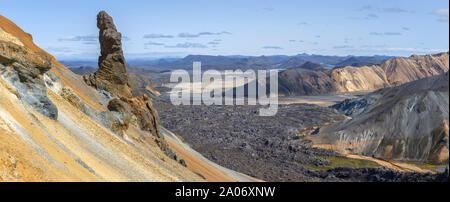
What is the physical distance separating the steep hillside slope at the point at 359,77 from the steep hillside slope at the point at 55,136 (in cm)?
14038

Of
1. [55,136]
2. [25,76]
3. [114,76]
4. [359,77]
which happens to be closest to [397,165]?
[114,76]

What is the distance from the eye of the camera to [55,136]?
2038 centimetres

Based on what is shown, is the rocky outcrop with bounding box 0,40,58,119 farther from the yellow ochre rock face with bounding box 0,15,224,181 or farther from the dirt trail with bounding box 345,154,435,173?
the dirt trail with bounding box 345,154,435,173

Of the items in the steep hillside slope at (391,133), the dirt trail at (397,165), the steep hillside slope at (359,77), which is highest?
the steep hillside slope at (359,77)

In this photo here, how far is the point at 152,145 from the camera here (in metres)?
35.3

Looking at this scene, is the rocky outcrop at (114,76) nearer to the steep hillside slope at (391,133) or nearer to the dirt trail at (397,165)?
the steep hillside slope at (391,133)

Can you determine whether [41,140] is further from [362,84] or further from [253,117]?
[362,84]

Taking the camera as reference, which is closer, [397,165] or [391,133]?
[397,165]

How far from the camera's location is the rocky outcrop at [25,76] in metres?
21.9

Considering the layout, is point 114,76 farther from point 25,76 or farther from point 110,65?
point 25,76

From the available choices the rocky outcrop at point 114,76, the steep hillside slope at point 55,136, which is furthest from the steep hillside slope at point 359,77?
the steep hillside slope at point 55,136

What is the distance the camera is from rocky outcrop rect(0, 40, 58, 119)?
21.9 m

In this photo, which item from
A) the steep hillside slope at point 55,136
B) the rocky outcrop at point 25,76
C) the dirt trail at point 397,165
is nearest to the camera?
the steep hillside slope at point 55,136

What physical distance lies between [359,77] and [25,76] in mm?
172397
